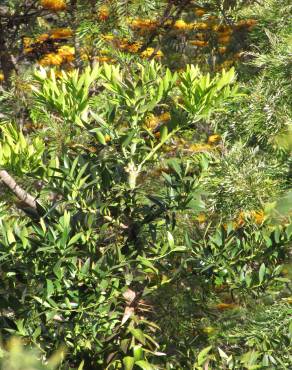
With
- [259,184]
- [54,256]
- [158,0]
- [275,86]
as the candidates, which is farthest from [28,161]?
[158,0]

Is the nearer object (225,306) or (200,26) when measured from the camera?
(225,306)

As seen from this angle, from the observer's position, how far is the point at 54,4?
4.41 metres

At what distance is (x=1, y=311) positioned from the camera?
6.77 ft

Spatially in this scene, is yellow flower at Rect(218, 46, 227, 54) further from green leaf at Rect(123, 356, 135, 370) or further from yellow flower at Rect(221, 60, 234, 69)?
green leaf at Rect(123, 356, 135, 370)

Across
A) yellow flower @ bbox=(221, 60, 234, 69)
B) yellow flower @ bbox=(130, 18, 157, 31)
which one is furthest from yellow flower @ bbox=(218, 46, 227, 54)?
yellow flower @ bbox=(130, 18, 157, 31)

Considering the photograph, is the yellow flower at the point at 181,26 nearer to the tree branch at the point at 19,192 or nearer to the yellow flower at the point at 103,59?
the yellow flower at the point at 103,59

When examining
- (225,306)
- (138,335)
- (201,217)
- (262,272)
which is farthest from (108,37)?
(138,335)

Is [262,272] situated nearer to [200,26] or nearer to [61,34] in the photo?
[61,34]

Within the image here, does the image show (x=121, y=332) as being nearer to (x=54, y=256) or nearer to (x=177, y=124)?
(x=54, y=256)

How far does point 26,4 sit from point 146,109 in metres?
3.11

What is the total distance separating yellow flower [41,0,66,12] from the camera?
4371mm

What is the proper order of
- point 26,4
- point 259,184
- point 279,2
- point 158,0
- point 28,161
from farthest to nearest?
point 26,4
point 158,0
point 279,2
point 259,184
point 28,161

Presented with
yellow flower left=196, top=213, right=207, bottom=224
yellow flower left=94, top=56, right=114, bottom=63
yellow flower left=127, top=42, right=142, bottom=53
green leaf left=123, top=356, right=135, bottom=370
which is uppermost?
green leaf left=123, top=356, right=135, bottom=370

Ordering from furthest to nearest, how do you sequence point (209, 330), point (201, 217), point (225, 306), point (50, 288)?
point (201, 217)
point (225, 306)
point (209, 330)
point (50, 288)
